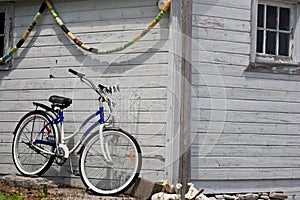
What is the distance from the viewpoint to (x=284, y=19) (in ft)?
22.6

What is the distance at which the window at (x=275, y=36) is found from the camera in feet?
21.6

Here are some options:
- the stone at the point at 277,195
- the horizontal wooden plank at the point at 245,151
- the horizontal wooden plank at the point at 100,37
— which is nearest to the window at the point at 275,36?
the horizontal wooden plank at the point at 245,151

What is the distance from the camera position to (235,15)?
6.46m

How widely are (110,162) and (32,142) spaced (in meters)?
1.06

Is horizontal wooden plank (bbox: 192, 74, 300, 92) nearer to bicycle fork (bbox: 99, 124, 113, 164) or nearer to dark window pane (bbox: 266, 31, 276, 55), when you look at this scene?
dark window pane (bbox: 266, 31, 276, 55)

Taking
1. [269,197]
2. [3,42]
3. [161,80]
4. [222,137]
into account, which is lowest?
[269,197]

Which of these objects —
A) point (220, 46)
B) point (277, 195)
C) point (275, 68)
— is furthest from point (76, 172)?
point (275, 68)

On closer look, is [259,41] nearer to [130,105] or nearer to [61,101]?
[130,105]

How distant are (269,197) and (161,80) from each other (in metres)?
1.88

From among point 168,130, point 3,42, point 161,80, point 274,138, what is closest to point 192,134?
point 168,130

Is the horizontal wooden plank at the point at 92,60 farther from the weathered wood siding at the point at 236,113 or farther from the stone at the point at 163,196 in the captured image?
the stone at the point at 163,196

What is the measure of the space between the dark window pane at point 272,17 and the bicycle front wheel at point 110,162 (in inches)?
90.3

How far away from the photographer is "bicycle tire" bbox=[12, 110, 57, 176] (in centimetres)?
639

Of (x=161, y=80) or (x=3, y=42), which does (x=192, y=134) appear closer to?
(x=161, y=80)
